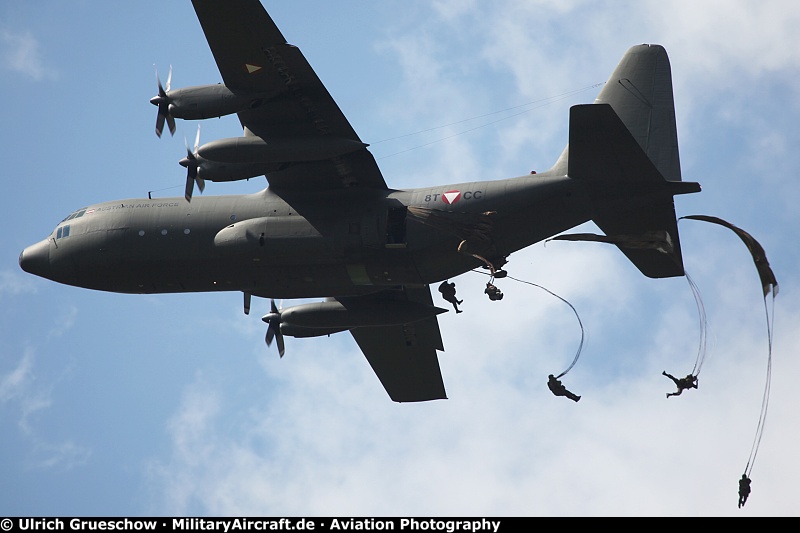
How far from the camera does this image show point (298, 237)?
30.1m

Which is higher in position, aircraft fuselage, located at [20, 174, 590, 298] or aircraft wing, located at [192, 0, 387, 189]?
aircraft wing, located at [192, 0, 387, 189]

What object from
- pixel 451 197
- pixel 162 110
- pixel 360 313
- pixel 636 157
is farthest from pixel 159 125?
pixel 636 157

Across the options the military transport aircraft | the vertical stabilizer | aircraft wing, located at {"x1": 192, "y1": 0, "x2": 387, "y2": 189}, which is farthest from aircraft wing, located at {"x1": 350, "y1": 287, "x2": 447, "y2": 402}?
the vertical stabilizer

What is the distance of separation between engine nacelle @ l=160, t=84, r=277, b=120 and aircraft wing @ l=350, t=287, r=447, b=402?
9.85m

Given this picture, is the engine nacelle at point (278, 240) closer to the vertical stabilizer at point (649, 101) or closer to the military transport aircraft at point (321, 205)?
the military transport aircraft at point (321, 205)

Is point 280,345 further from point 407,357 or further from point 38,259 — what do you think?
point 38,259

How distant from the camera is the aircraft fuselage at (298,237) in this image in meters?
29.2

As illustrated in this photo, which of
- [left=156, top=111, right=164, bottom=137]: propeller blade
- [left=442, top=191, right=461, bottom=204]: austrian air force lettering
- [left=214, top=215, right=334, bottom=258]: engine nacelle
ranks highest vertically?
[left=156, top=111, right=164, bottom=137]: propeller blade

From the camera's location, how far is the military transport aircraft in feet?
93.9

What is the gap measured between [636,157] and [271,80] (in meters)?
9.23

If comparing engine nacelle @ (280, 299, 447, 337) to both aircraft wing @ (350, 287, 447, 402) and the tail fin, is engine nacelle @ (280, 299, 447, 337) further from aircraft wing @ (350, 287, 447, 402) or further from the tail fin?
the tail fin

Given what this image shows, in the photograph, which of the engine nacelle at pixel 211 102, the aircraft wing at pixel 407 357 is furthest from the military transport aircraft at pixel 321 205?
the aircraft wing at pixel 407 357
